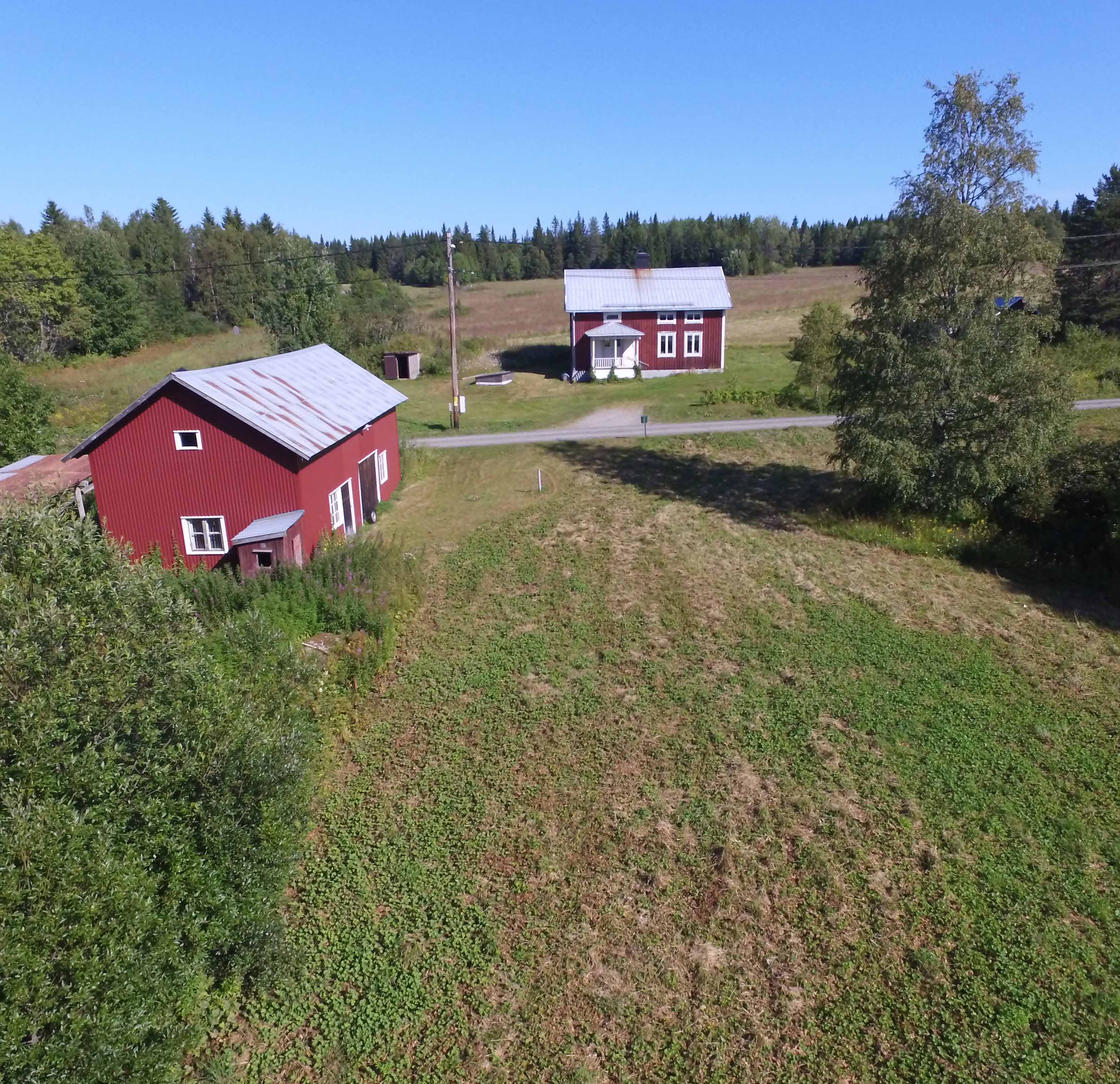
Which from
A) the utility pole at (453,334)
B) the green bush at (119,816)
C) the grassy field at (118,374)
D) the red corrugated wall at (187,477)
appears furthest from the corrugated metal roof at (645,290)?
the green bush at (119,816)

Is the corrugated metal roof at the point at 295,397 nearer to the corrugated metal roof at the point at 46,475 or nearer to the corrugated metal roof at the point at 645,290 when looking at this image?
the corrugated metal roof at the point at 46,475

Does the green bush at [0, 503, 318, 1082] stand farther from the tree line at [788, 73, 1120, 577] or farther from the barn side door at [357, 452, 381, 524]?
the tree line at [788, 73, 1120, 577]

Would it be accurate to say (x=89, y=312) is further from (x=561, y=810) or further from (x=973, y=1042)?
(x=973, y=1042)

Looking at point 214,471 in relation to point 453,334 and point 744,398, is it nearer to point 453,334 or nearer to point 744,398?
point 453,334

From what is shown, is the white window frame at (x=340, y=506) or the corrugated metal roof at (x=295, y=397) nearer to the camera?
the corrugated metal roof at (x=295, y=397)

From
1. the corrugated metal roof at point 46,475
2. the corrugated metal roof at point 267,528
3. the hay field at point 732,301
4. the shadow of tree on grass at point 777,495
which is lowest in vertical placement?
the shadow of tree on grass at point 777,495

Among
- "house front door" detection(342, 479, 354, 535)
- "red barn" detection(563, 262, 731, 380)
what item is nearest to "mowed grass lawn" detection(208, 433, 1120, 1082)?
"house front door" detection(342, 479, 354, 535)

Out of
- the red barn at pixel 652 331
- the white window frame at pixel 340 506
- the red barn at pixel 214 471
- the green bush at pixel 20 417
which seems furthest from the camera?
the red barn at pixel 652 331
